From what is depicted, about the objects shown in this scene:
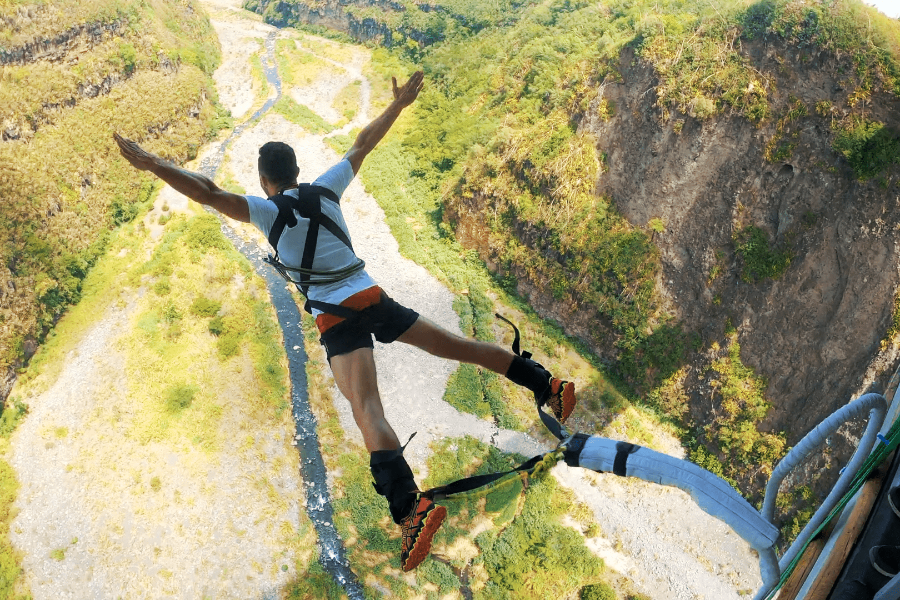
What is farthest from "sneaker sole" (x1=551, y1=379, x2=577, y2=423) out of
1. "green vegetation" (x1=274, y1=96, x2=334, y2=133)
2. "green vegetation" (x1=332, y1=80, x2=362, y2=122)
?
"green vegetation" (x1=332, y1=80, x2=362, y2=122)

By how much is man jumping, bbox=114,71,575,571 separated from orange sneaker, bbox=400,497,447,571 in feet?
0.71

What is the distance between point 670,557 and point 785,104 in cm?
1336

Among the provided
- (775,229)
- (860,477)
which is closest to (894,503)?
(860,477)

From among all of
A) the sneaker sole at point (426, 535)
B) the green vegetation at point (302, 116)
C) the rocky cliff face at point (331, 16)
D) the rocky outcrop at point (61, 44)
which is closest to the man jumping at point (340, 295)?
the sneaker sole at point (426, 535)

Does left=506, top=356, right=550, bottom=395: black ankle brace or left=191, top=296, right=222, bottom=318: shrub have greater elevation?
left=506, top=356, right=550, bottom=395: black ankle brace

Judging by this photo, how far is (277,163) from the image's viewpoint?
4980 millimetres

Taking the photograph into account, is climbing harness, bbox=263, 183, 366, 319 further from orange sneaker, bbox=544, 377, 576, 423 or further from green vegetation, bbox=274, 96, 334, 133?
green vegetation, bbox=274, 96, 334, 133

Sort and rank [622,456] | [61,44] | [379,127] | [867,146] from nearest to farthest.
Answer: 1. [622,456]
2. [379,127]
3. [867,146]
4. [61,44]

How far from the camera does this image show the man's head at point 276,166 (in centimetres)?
497

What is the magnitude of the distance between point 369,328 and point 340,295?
0.39 m

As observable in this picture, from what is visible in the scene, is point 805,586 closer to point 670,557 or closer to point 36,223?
point 670,557

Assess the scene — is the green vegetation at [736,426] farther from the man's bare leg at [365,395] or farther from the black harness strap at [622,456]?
the black harness strap at [622,456]

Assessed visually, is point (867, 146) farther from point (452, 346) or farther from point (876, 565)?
point (876, 565)

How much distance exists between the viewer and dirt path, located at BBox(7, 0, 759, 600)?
13.9 m
